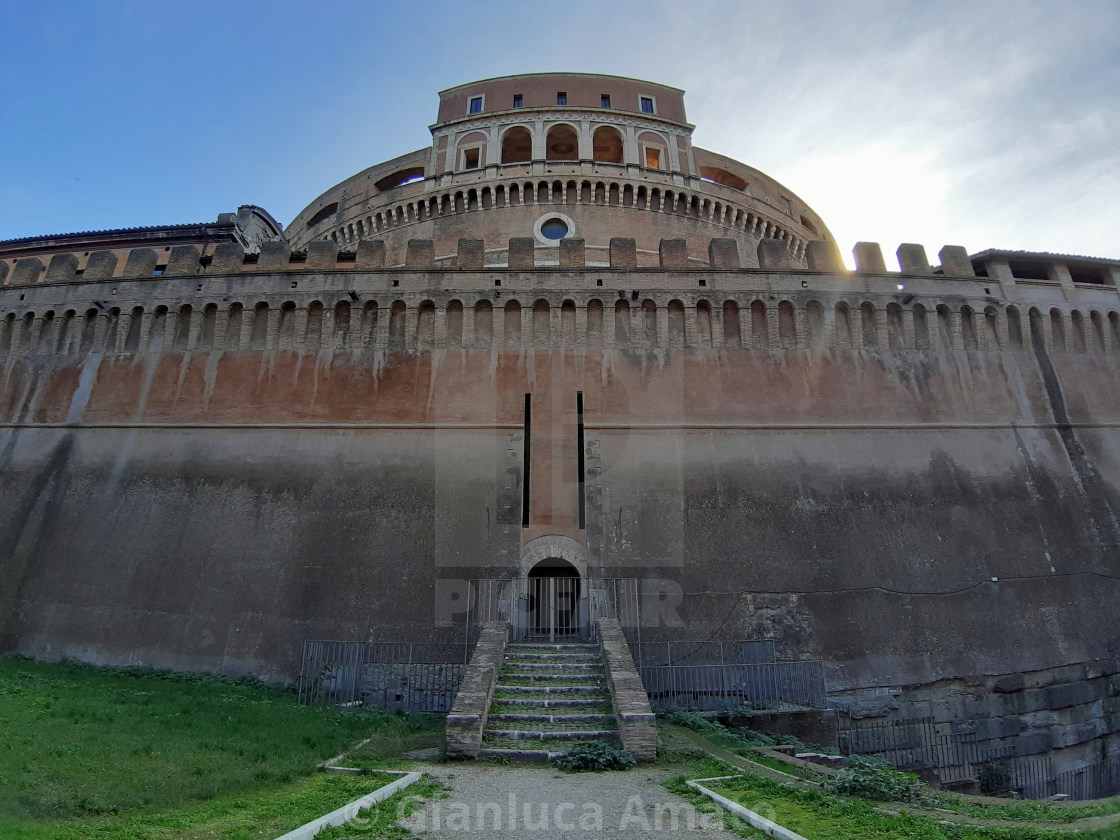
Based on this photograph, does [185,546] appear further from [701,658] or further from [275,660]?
[701,658]

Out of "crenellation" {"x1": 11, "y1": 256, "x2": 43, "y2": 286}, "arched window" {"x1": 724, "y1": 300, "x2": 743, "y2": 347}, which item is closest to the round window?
"arched window" {"x1": 724, "y1": 300, "x2": 743, "y2": 347}

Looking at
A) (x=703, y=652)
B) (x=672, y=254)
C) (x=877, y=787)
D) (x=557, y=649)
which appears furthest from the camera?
(x=672, y=254)

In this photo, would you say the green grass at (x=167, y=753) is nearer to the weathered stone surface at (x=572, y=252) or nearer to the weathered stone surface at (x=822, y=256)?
the weathered stone surface at (x=572, y=252)

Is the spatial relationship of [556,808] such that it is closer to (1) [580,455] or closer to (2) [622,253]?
(1) [580,455]

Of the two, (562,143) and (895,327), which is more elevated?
(562,143)

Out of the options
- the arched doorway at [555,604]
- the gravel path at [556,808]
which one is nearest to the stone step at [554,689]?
the gravel path at [556,808]

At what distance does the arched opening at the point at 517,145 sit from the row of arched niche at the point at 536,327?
40.7 ft

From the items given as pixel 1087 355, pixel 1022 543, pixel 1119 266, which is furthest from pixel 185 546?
pixel 1119 266

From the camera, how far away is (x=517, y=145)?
2577 centimetres

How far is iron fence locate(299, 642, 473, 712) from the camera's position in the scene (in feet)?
36.4

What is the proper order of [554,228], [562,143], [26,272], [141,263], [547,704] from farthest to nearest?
[562,143], [554,228], [26,272], [141,263], [547,704]

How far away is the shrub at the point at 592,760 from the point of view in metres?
7.24

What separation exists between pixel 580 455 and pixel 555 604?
319 cm

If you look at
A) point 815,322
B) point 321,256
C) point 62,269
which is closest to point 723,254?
point 815,322
